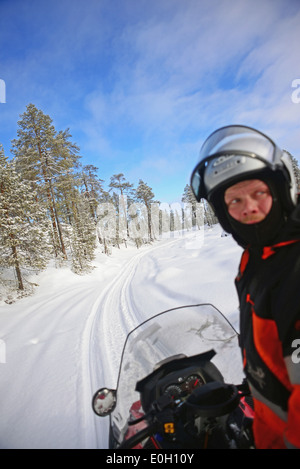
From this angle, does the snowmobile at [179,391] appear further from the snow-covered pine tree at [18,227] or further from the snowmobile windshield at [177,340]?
the snow-covered pine tree at [18,227]

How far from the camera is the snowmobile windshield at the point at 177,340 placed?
1963 mm

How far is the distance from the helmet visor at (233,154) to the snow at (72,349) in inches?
136

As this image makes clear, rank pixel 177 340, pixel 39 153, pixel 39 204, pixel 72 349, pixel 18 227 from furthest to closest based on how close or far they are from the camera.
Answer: pixel 39 153, pixel 39 204, pixel 18 227, pixel 72 349, pixel 177 340

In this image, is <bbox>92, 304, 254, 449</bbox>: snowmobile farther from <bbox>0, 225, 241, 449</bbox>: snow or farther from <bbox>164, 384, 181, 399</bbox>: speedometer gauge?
<bbox>0, 225, 241, 449</bbox>: snow

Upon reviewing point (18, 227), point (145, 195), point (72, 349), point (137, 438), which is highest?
point (145, 195)

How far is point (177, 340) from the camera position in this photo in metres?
2.16

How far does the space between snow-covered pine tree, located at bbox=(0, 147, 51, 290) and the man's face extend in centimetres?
1249

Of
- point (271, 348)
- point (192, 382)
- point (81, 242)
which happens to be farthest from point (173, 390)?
point (81, 242)

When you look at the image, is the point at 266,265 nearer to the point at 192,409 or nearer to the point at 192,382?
the point at 192,409

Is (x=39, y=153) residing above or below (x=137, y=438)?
above

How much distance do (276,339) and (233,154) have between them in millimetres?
1233

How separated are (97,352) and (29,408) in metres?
1.56

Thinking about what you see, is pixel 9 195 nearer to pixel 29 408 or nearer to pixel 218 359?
pixel 29 408

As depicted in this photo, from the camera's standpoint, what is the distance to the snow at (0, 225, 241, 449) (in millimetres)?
2879
